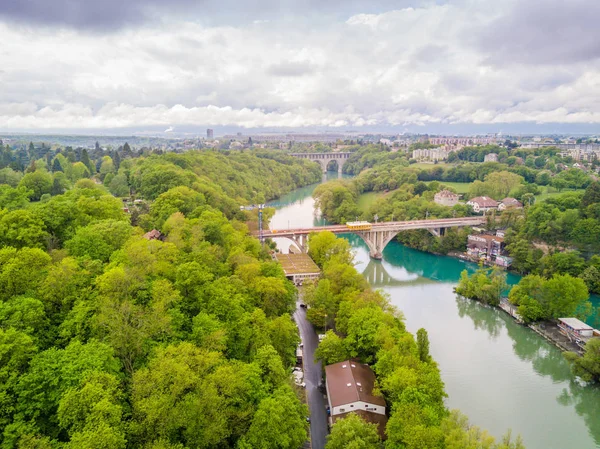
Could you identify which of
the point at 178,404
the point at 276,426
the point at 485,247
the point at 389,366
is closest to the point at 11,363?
the point at 178,404

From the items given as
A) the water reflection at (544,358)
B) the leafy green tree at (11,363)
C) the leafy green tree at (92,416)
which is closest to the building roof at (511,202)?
the water reflection at (544,358)

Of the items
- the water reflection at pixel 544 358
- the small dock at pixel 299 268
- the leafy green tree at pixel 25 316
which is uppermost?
the leafy green tree at pixel 25 316

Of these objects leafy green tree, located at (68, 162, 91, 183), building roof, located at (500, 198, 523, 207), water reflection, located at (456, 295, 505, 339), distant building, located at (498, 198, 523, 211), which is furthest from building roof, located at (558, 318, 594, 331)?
leafy green tree, located at (68, 162, 91, 183)

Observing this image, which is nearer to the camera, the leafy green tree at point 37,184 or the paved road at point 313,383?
the paved road at point 313,383

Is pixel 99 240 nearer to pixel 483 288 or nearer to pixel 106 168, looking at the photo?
pixel 483 288

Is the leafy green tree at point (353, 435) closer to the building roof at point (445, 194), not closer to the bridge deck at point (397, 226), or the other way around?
the bridge deck at point (397, 226)

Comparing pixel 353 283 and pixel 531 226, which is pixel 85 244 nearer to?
pixel 353 283
